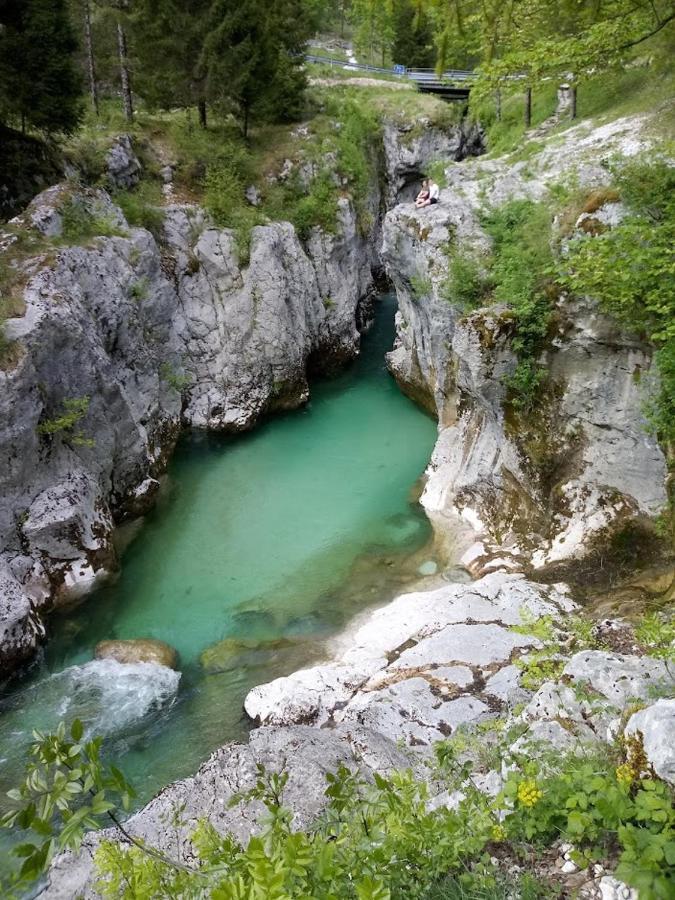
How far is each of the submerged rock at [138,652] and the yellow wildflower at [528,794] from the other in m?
8.87

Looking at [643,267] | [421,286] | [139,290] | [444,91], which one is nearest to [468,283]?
[421,286]

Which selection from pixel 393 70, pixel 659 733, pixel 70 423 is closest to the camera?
pixel 659 733

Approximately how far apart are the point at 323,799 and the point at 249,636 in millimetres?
6096

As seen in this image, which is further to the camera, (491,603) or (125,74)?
(125,74)

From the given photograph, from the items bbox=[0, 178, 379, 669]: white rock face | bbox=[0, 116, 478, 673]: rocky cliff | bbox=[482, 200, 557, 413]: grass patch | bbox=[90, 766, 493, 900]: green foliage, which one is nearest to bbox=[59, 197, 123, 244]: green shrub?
bbox=[0, 116, 478, 673]: rocky cliff

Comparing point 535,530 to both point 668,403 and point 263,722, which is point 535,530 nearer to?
point 668,403

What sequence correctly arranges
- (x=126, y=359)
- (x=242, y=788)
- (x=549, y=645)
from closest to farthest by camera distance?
(x=242, y=788) < (x=549, y=645) < (x=126, y=359)

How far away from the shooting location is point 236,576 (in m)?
13.3

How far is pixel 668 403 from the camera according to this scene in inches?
384

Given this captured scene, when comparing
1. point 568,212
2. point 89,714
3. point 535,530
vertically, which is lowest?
point 89,714

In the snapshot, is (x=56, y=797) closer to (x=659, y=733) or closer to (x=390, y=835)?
(x=390, y=835)

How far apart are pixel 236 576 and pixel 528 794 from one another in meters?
10.5

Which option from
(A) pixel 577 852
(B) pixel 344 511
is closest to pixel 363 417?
(B) pixel 344 511

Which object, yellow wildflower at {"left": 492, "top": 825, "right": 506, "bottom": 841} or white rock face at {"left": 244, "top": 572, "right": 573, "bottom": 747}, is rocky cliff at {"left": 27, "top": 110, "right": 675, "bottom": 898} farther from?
yellow wildflower at {"left": 492, "top": 825, "right": 506, "bottom": 841}
